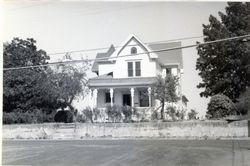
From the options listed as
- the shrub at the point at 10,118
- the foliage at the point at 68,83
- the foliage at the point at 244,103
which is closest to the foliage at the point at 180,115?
the foliage at the point at 244,103

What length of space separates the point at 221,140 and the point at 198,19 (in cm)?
316

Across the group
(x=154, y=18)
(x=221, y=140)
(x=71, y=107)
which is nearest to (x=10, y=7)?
(x=154, y=18)

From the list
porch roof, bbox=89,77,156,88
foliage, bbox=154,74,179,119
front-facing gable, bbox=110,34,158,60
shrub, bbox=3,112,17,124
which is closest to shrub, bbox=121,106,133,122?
porch roof, bbox=89,77,156,88

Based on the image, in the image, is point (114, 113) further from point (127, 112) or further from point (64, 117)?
point (64, 117)

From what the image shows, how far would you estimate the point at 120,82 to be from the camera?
8625 millimetres

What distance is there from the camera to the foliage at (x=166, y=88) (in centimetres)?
798

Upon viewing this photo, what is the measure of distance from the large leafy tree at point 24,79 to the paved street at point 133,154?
2.64 ft

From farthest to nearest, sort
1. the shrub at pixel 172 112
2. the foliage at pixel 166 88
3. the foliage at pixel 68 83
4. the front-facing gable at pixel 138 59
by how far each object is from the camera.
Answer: the shrub at pixel 172 112 < the foliage at pixel 68 83 < the foliage at pixel 166 88 < the front-facing gable at pixel 138 59

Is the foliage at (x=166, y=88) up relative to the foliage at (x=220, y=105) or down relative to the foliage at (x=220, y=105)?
up

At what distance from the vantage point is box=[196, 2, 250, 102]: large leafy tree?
672 cm

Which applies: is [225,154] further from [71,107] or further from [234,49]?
[71,107]

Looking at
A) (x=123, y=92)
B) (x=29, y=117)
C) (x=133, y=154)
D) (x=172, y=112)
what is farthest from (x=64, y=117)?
(x=133, y=154)

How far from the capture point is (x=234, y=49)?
22.9 feet

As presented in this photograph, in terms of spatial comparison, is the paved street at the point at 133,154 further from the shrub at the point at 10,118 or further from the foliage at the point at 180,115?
the foliage at the point at 180,115
